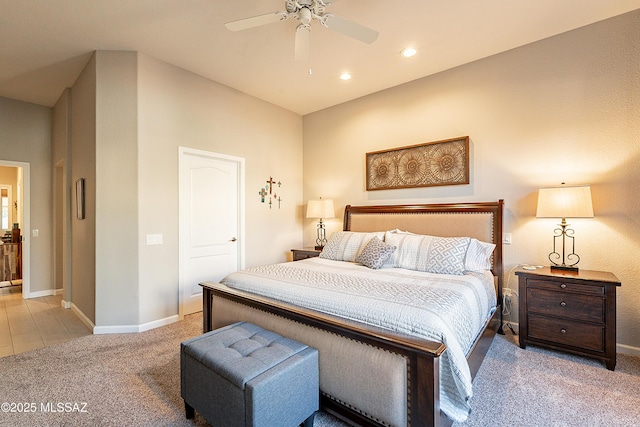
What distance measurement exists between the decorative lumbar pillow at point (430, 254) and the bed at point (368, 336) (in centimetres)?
6

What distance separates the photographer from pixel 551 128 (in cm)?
303

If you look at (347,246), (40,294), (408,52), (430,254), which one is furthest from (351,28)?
(40,294)

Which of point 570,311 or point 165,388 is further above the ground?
point 570,311

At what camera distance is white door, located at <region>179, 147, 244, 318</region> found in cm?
373

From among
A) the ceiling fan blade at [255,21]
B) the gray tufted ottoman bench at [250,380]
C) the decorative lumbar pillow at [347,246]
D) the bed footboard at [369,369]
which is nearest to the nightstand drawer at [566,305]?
the decorative lumbar pillow at [347,246]

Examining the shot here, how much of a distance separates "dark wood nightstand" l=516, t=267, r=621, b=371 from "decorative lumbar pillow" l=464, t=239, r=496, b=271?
1.03 ft

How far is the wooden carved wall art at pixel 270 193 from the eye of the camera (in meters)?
4.68

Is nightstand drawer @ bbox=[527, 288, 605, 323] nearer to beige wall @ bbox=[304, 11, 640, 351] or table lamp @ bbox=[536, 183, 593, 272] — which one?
table lamp @ bbox=[536, 183, 593, 272]

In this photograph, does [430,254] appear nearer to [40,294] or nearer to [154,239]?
[154,239]

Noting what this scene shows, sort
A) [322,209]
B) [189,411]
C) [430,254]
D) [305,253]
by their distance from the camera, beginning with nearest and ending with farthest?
[189,411] → [430,254] → [305,253] → [322,209]

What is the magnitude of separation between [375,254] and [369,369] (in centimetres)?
157

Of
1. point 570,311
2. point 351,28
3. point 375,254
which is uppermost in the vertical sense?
point 351,28

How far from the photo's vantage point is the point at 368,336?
1.58 meters

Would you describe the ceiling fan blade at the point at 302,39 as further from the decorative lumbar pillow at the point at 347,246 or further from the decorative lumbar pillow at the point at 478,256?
the decorative lumbar pillow at the point at 478,256
